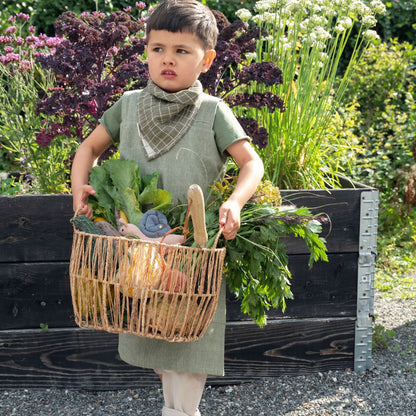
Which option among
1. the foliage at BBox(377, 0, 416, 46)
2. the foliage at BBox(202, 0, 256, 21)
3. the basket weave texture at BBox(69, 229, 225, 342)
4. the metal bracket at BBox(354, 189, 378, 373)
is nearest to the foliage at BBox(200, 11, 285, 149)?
the metal bracket at BBox(354, 189, 378, 373)

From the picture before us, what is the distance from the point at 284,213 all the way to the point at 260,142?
3.16ft

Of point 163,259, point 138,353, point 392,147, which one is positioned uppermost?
point 163,259

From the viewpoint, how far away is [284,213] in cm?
209

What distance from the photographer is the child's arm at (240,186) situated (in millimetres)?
1922

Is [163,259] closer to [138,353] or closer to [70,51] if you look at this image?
[138,353]

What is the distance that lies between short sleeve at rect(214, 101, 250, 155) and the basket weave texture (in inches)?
18.4

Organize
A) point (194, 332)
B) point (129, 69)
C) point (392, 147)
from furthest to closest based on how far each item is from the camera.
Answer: point (392, 147)
point (129, 69)
point (194, 332)

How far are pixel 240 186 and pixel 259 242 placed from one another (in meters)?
0.20

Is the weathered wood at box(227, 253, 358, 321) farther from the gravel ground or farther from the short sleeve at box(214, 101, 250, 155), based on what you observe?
the short sleeve at box(214, 101, 250, 155)

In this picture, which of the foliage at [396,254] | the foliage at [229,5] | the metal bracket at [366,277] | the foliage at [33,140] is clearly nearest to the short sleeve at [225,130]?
the metal bracket at [366,277]

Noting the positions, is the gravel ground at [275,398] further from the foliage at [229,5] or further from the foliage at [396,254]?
the foliage at [229,5]

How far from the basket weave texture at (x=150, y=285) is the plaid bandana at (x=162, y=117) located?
448 millimetres

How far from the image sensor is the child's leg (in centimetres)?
217

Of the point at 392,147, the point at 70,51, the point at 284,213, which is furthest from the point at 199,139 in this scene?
the point at 392,147
